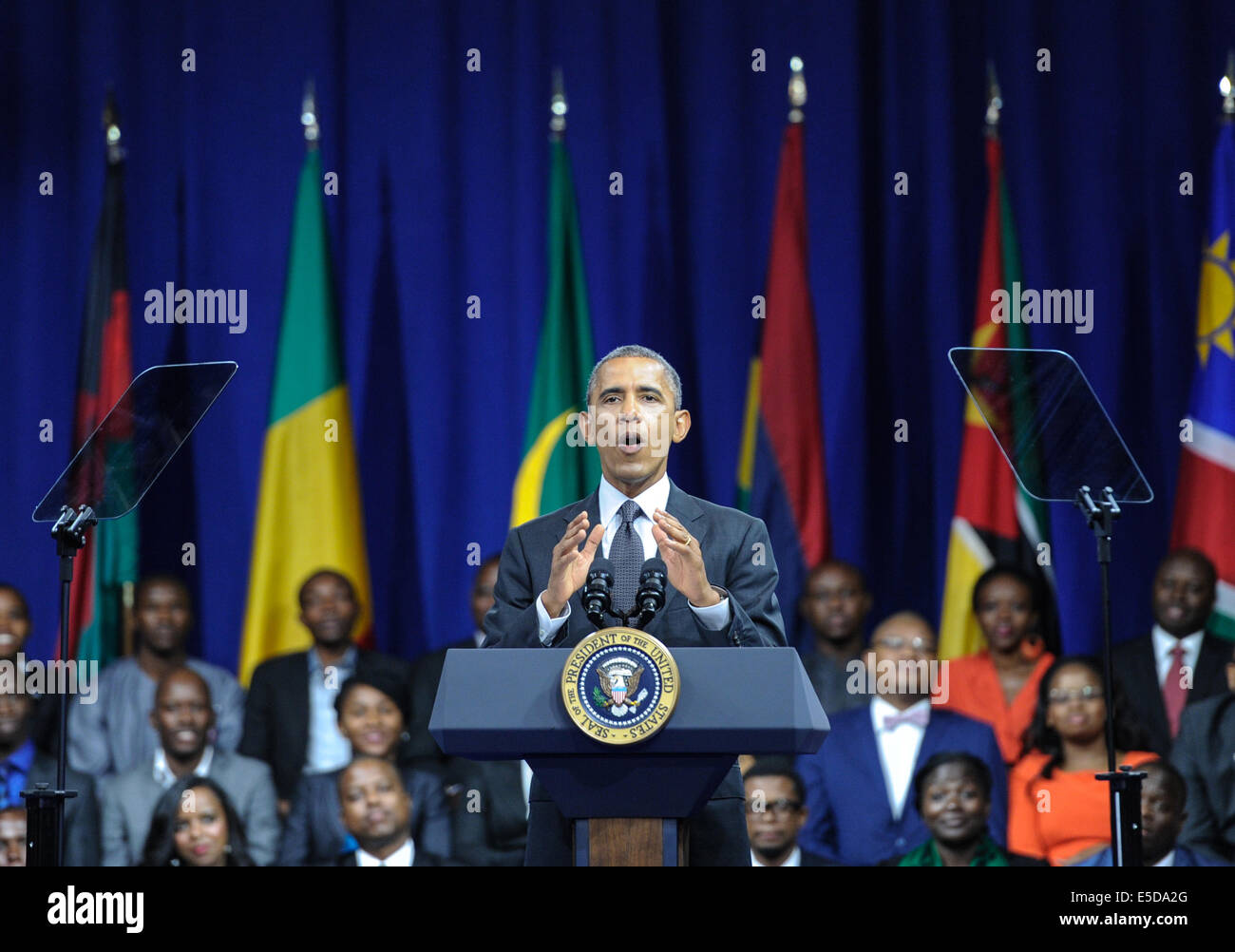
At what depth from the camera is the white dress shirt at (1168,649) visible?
593 centimetres

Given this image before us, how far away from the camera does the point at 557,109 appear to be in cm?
657

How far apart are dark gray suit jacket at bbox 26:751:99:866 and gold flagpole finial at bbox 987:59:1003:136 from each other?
4426 mm

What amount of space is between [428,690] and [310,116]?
2476mm

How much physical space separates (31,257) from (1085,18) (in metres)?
4.54

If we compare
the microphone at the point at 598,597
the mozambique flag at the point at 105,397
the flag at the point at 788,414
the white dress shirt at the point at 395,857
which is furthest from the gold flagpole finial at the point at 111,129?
the microphone at the point at 598,597

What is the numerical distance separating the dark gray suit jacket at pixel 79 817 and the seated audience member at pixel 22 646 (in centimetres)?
12

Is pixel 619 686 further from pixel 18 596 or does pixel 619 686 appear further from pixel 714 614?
pixel 18 596

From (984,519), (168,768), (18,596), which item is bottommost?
(168,768)

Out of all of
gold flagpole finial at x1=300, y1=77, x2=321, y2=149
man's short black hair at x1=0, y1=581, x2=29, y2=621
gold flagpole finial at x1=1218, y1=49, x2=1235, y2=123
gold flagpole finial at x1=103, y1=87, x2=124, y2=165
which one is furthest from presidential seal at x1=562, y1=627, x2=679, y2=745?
gold flagpole finial at x1=1218, y1=49, x2=1235, y2=123

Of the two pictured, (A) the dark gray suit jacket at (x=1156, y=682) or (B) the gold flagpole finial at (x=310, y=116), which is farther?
(B) the gold flagpole finial at (x=310, y=116)

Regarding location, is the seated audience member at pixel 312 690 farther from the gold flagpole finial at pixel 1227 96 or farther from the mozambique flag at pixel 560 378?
the gold flagpole finial at pixel 1227 96

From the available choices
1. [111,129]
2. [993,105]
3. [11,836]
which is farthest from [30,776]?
[993,105]

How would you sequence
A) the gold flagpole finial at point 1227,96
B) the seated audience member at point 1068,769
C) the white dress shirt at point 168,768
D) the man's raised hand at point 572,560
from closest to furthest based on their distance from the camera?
the man's raised hand at point 572,560 → the seated audience member at point 1068,769 → the white dress shirt at point 168,768 → the gold flagpole finial at point 1227,96
